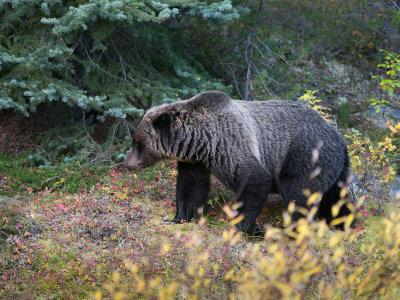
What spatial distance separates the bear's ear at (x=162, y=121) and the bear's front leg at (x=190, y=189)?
A: 0.64 metres

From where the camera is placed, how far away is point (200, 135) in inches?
229

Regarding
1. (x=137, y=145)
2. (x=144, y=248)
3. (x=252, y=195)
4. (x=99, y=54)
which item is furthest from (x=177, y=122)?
(x=99, y=54)

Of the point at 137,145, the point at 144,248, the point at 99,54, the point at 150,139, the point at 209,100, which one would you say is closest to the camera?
the point at 144,248

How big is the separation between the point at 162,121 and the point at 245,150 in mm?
1133

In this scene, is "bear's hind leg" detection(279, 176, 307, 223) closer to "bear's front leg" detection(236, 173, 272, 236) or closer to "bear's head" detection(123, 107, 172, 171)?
"bear's front leg" detection(236, 173, 272, 236)

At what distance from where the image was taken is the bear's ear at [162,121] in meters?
5.86

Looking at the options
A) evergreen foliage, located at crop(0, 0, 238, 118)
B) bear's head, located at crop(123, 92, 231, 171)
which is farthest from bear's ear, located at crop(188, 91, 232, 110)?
evergreen foliage, located at crop(0, 0, 238, 118)

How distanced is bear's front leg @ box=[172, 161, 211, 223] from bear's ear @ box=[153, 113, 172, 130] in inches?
25.2

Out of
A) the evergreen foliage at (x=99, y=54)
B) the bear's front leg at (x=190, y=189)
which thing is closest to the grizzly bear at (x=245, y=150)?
the bear's front leg at (x=190, y=189)

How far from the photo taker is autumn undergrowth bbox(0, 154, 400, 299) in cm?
410

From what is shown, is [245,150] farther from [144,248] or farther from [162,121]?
[144,248]

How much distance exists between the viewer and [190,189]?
6.30 meters

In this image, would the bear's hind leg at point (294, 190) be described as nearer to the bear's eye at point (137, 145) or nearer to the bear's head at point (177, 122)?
the bear's head at point (177, 122)

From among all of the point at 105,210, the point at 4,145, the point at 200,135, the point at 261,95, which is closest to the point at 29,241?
the point at 105,210
